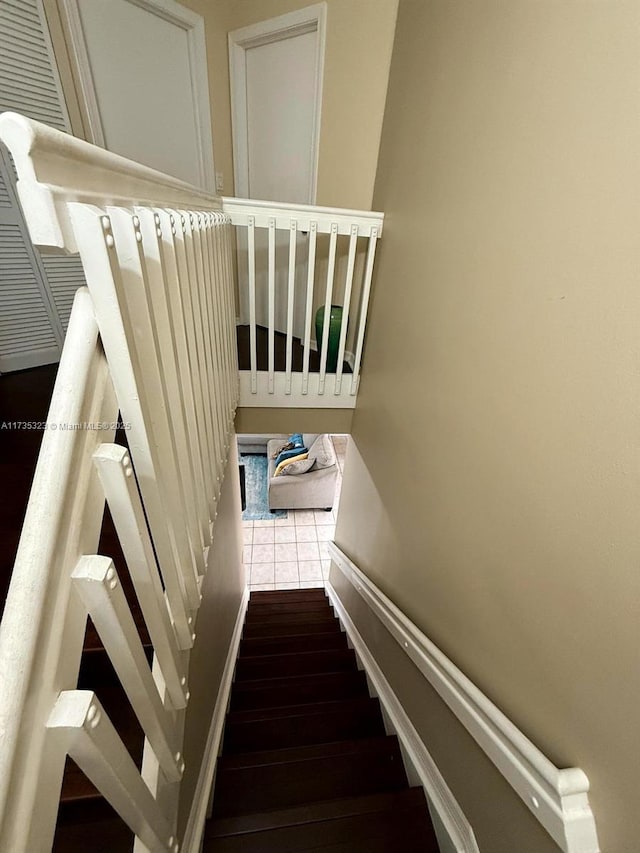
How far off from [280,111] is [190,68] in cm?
64

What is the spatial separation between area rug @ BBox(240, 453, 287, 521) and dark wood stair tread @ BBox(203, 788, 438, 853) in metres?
3.63

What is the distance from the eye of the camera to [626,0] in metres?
0.58

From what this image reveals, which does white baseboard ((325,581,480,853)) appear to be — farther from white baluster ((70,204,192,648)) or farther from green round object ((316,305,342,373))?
green round object ((316,305,342,373))

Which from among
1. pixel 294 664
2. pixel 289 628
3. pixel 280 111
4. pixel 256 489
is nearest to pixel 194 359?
pixel 294 664

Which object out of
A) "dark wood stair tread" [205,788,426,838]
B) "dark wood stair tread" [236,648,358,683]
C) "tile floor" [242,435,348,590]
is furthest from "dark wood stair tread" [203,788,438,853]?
"tile floor" [242,435,348,590]

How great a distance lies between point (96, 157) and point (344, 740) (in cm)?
214

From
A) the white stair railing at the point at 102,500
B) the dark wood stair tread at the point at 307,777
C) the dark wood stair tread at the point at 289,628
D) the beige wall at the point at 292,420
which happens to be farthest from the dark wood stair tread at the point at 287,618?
the white stair railing at the point at 102,500

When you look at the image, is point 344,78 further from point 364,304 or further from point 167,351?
point 167,351

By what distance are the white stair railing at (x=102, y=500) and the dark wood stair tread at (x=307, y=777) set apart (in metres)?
0.63

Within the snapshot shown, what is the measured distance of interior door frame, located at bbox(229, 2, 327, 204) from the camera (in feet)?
7.05

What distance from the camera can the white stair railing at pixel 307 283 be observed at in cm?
196

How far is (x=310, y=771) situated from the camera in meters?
1.48

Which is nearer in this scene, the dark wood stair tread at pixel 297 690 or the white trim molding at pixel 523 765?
the white trim molding at pixel 523 765

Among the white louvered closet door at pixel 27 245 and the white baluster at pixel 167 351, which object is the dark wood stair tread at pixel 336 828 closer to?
the white baluster at pixel 167 351
